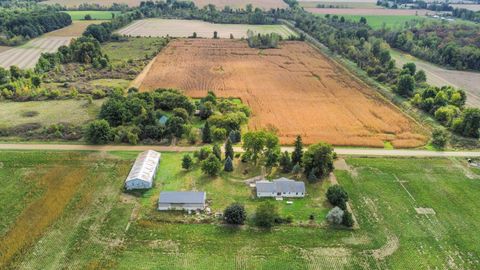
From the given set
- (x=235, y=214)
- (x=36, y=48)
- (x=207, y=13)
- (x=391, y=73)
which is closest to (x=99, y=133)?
(x=235, y=214)

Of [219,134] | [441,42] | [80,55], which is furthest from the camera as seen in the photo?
[441,42]

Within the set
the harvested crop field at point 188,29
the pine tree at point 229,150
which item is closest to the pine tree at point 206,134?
the pine tree at point 229,150

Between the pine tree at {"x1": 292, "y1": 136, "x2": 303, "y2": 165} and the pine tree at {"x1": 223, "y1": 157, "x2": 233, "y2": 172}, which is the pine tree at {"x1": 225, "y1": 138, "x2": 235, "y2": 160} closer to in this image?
the pine tree at {"x1": 223, "y1": 157, "x2": 233, "y2": 172}

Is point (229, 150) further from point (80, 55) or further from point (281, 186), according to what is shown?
point (80, 55)

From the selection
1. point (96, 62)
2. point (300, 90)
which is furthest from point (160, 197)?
point (96, 62)

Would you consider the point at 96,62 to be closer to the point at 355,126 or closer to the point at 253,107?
the point at 253,107
